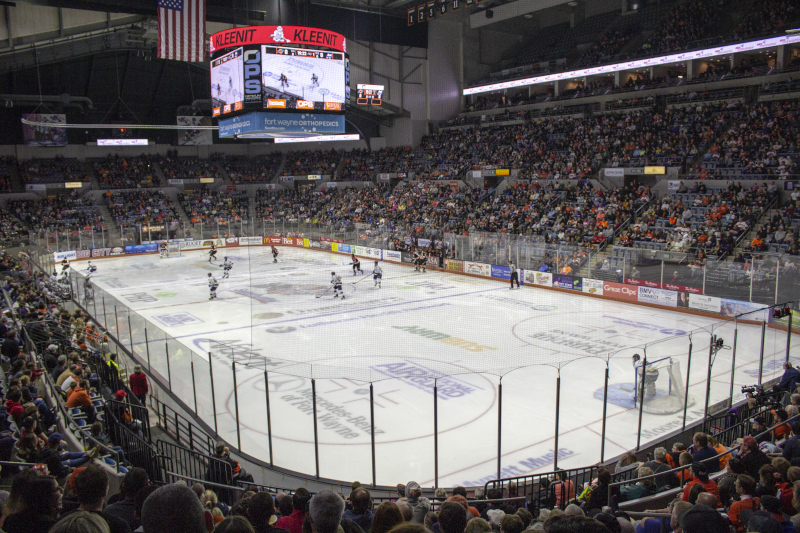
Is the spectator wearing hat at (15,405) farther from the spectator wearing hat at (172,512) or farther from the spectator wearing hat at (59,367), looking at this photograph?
the spectator wearing hat at (172,512)

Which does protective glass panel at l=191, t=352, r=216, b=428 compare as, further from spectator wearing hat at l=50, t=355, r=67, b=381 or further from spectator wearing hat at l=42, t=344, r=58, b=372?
spectator wearing hat at l=42, t=344, r=58, b=372

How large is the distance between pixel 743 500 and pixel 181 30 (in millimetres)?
21339

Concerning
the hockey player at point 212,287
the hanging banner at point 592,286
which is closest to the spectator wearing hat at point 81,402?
the hockey player at point 212,287

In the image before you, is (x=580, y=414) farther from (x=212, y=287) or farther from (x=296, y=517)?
(x=212, y=287)

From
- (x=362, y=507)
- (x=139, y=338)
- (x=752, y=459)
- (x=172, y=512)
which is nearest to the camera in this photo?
(x=172, y=512)

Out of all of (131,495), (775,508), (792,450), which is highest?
(131,495)

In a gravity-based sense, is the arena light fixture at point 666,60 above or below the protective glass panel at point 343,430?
above

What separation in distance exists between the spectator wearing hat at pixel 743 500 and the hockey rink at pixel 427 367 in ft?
13.0

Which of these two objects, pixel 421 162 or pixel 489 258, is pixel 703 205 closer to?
pixel 489 258

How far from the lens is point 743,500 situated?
451 centimetres

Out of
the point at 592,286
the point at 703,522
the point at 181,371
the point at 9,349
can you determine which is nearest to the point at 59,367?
the point at 9,349

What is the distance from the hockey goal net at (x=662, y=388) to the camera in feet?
33.5

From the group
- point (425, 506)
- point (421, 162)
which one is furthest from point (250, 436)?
point (421, 162)

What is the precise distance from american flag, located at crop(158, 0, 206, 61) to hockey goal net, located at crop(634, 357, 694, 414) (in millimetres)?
17726
